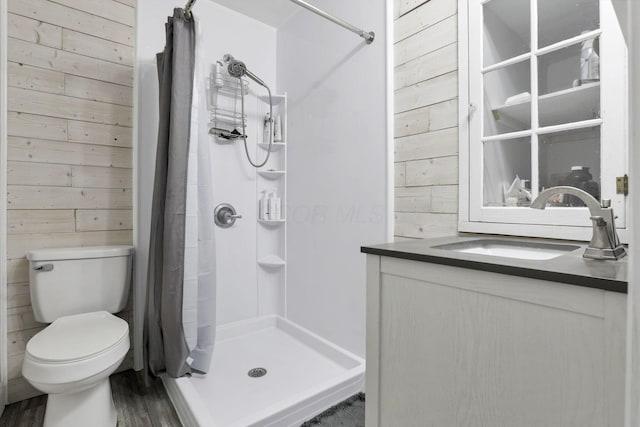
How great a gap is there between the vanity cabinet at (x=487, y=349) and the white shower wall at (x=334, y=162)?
2.60ft

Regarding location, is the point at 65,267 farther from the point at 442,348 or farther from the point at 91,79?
the point at 442,348

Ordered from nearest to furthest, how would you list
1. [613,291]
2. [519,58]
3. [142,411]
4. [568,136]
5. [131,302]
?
1. [613,291]
2. [568,136]
3. [519,58]
4. [142,411]
5. [131,302]

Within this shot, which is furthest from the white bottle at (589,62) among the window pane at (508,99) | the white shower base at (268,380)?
the white shower base at (268,380)

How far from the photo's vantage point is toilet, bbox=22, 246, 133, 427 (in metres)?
1.17

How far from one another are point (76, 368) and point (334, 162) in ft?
5.14

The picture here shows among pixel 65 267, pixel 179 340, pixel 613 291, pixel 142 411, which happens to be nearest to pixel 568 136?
pixel 613 291

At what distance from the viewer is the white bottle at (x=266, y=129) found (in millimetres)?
2315

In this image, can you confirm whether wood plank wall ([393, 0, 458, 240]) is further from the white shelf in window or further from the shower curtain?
the shower curtain

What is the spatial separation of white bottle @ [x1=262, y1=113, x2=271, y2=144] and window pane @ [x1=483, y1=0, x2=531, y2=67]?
1473 mm

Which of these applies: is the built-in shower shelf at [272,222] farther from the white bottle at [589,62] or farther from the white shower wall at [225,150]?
the white bottle at [589,62]

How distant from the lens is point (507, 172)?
1.26 m

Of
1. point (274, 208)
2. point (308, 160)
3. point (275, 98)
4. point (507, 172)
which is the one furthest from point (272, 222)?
point (507, 172)

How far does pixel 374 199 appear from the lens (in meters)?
1.71

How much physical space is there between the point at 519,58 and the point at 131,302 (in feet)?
7.66
